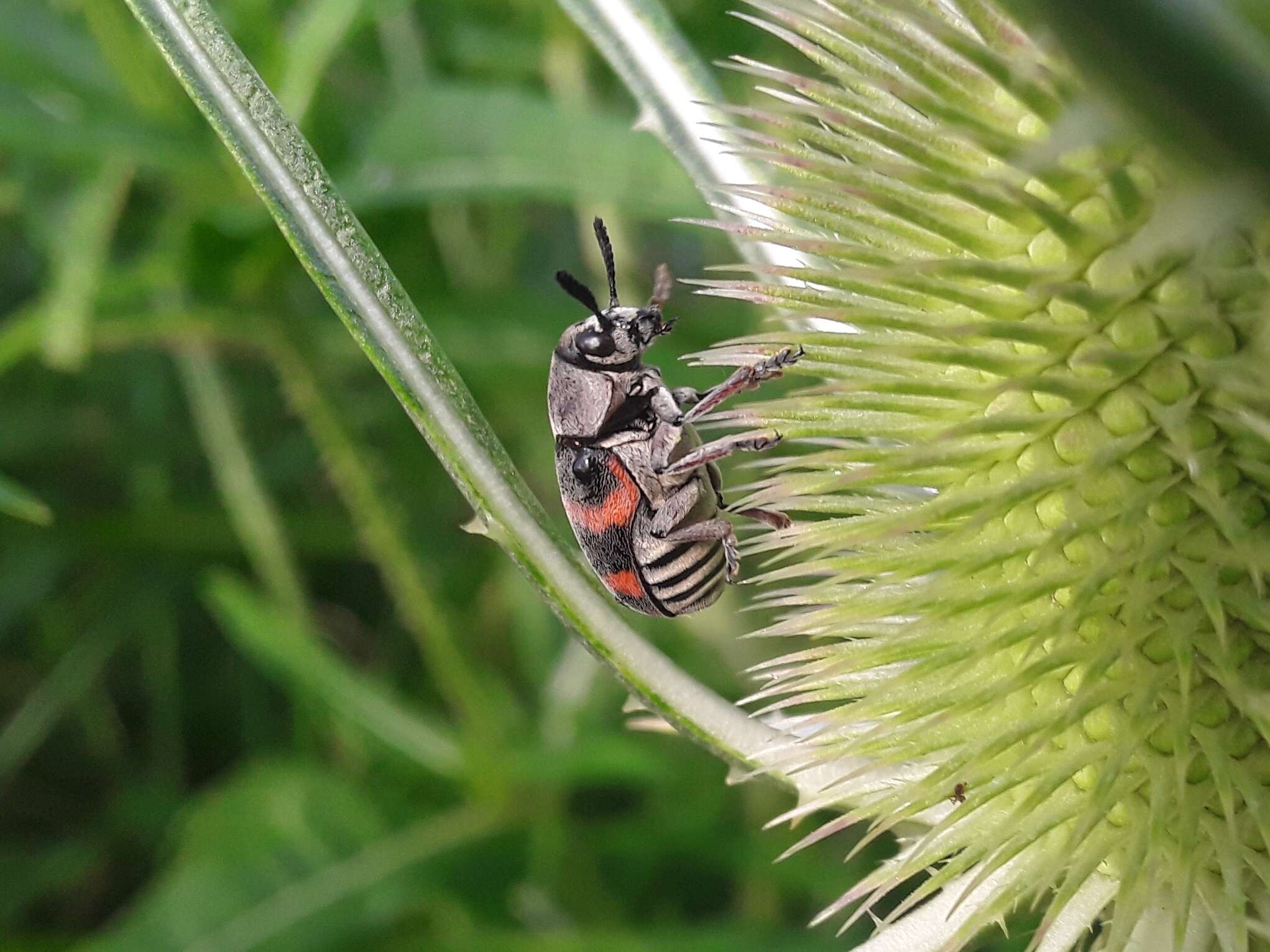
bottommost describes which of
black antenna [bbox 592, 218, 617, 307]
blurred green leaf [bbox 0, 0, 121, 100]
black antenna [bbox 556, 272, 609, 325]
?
black antenna [bbox 556, 272, 609, 325]

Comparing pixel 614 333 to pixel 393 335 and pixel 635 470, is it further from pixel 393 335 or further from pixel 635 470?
pixel 393 335

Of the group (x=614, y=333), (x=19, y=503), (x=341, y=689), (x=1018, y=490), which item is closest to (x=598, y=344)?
(x=614, y=333)

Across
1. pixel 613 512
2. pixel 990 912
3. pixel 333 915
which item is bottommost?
pixel 990 912

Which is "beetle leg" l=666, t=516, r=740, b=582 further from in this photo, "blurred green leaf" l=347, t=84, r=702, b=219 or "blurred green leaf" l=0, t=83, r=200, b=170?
"blurred green leaf" l=0, t=83, r=200, b=170

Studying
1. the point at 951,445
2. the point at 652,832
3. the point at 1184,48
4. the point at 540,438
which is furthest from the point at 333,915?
the point at 1184,48

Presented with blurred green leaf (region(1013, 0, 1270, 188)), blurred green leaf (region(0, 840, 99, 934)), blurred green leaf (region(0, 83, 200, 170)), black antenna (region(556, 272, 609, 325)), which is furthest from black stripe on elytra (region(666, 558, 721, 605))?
blurred green leaf (region(0, 840, 99, 934))

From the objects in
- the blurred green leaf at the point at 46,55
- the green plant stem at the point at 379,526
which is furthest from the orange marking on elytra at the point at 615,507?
the blurred green leaf at the point at 46,55

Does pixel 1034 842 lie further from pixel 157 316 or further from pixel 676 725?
pixel 157 316
